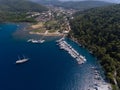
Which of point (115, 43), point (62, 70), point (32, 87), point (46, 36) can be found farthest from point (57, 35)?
point (32, 87)

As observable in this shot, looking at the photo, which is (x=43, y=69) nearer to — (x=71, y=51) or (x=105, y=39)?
(x=71, y=51)

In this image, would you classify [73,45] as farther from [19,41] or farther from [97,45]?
[19,41]

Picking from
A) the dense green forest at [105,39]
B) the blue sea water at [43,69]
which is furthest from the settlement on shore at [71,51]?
the dense green forest at [105,39]

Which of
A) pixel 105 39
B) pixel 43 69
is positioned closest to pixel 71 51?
pixel 105 39

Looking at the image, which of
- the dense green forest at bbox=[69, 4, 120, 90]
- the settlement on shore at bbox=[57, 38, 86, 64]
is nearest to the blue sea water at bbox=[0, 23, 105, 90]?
the settlement on shore at bbox=[57, 38, 86, 64]

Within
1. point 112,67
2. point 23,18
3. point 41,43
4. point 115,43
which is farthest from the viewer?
point 23,18

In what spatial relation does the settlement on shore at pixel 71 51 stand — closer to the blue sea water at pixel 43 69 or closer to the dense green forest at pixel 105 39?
the blue sea water at pixel 43 69
